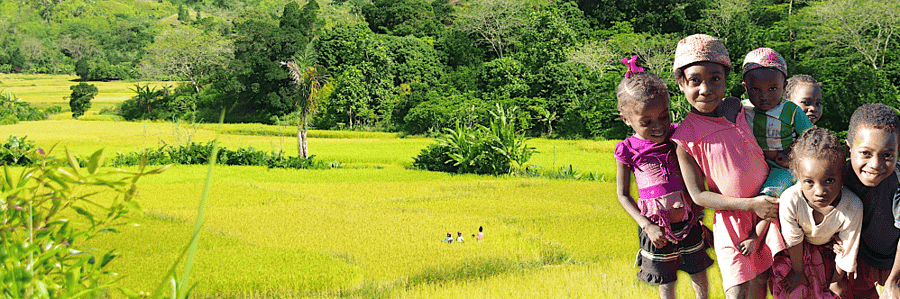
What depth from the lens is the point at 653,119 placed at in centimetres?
228

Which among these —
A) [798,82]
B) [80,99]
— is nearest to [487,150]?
[798,82]

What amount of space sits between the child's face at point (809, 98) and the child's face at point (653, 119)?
565 mm

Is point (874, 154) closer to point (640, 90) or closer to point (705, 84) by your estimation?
point (705, 84)

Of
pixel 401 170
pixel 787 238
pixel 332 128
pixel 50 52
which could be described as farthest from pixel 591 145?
pixel 50 52

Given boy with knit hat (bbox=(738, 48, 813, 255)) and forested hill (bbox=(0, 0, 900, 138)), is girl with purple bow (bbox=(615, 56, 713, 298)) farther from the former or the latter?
forested hill (bbox=(0, 0, 900, 138))

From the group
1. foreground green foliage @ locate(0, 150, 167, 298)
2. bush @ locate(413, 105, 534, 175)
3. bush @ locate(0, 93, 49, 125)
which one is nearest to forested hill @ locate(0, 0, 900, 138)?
bush @ locate(0, 93, 49, 125)

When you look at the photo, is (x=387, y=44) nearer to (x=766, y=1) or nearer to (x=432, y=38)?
(x=432, y=38)

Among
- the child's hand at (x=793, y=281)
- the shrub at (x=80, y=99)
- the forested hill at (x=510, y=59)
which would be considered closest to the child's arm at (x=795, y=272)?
the child's hand at (x=793, y=281)

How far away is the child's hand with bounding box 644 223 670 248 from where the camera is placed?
7.72 ft

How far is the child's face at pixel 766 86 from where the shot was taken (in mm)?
2146

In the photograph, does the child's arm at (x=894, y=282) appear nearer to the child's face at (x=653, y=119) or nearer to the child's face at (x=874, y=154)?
the child's face at (x=874, y=154)

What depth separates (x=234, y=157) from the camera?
14.1m

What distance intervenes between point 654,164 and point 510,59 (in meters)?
20.4

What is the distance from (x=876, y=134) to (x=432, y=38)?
2674 cm
